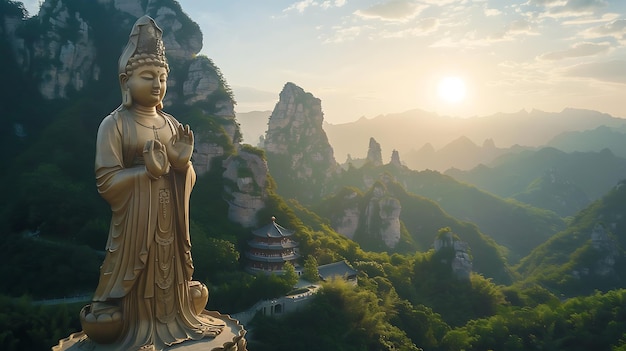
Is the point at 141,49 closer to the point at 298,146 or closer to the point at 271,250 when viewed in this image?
the point at 271,250

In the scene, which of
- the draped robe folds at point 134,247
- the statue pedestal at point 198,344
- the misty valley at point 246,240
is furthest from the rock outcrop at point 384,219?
the draped robe folds at point 134,247

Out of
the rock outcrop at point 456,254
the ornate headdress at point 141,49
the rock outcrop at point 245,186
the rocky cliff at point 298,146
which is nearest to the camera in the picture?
the ornate headdress at point 141,49

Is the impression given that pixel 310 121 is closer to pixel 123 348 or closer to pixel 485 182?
pixel 123 348

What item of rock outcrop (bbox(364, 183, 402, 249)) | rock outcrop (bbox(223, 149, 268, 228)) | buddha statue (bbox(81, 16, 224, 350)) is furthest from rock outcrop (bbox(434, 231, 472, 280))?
buddha statue (bbox(81, 16, 224, 350))

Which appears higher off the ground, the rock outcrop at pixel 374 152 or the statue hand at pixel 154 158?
the rock outcrop at pixel 374 152

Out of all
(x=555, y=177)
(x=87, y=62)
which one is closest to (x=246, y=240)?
(x=87, y=62)

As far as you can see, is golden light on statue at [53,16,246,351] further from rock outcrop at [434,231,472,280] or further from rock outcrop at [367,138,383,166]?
rock outcrop at [367,138,383,166]

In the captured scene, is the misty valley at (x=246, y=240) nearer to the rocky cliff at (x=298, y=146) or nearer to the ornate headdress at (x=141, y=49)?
the rocky cliff at (x=298, y=146)
